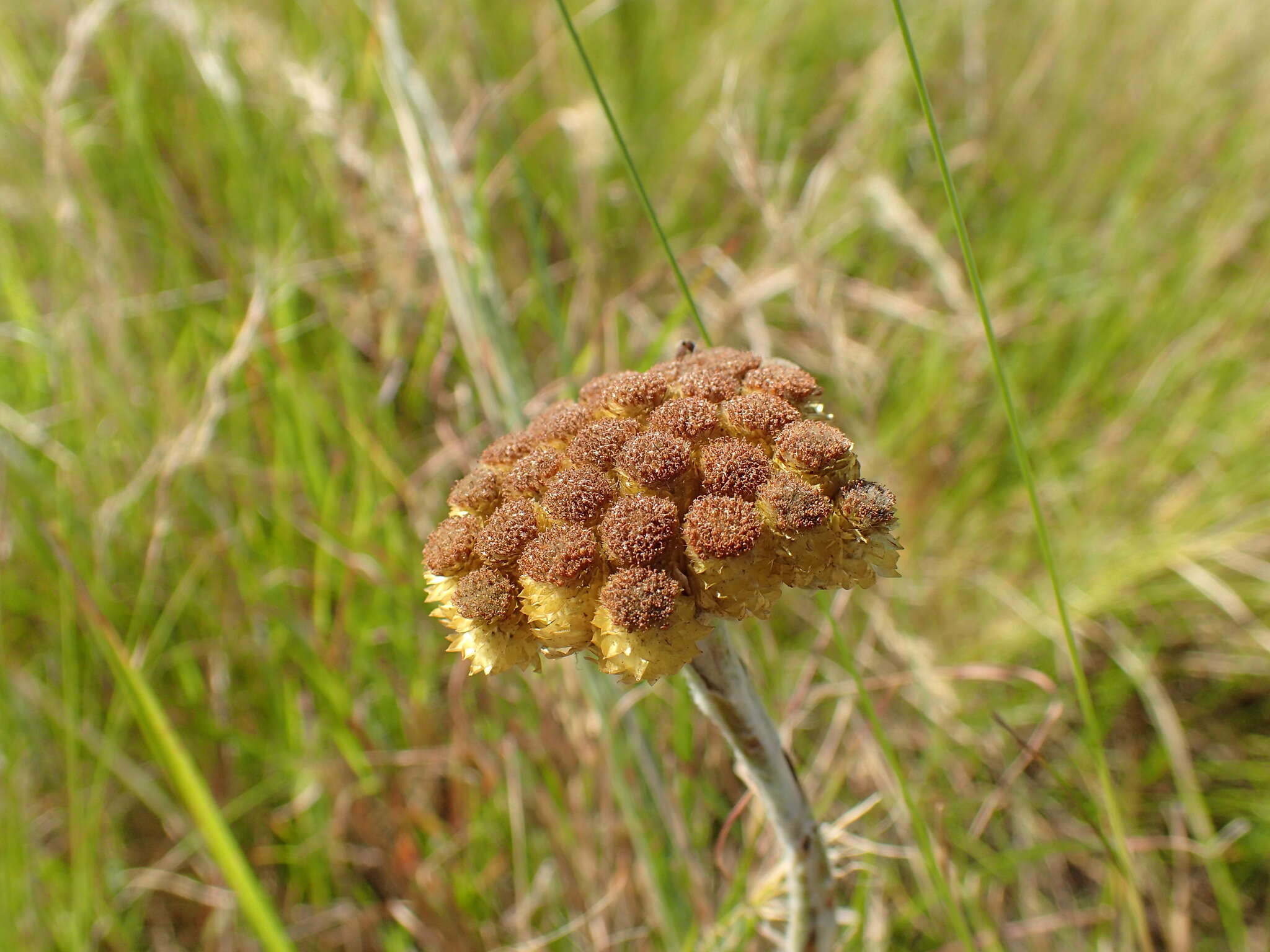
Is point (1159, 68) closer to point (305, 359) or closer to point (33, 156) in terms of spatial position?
point (305, 359)

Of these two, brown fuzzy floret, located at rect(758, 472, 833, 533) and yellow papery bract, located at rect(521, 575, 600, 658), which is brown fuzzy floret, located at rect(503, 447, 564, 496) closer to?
yellow papery bract, located at rect(521, 575, 600, 658)

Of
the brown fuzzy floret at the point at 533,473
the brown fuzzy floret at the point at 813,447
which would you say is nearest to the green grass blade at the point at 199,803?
the brown fuzzy floret at the point at 533,473

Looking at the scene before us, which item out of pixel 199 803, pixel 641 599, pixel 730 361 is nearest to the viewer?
pixel 641 599

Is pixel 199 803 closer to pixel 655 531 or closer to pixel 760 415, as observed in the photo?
pixel 655 531

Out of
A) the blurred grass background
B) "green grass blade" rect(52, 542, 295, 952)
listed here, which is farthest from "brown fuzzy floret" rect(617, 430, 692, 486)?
"green grass blade" rect(52, 542, 295, 952)

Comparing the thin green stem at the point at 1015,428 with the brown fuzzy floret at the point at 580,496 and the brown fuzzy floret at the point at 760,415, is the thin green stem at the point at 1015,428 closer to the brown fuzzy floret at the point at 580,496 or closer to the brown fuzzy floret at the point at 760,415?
the brown fuzzy floret at the point at 760,415

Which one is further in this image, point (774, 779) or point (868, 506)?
point (774, 779)

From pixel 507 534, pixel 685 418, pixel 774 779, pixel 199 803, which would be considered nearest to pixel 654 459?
pixel 685 418
